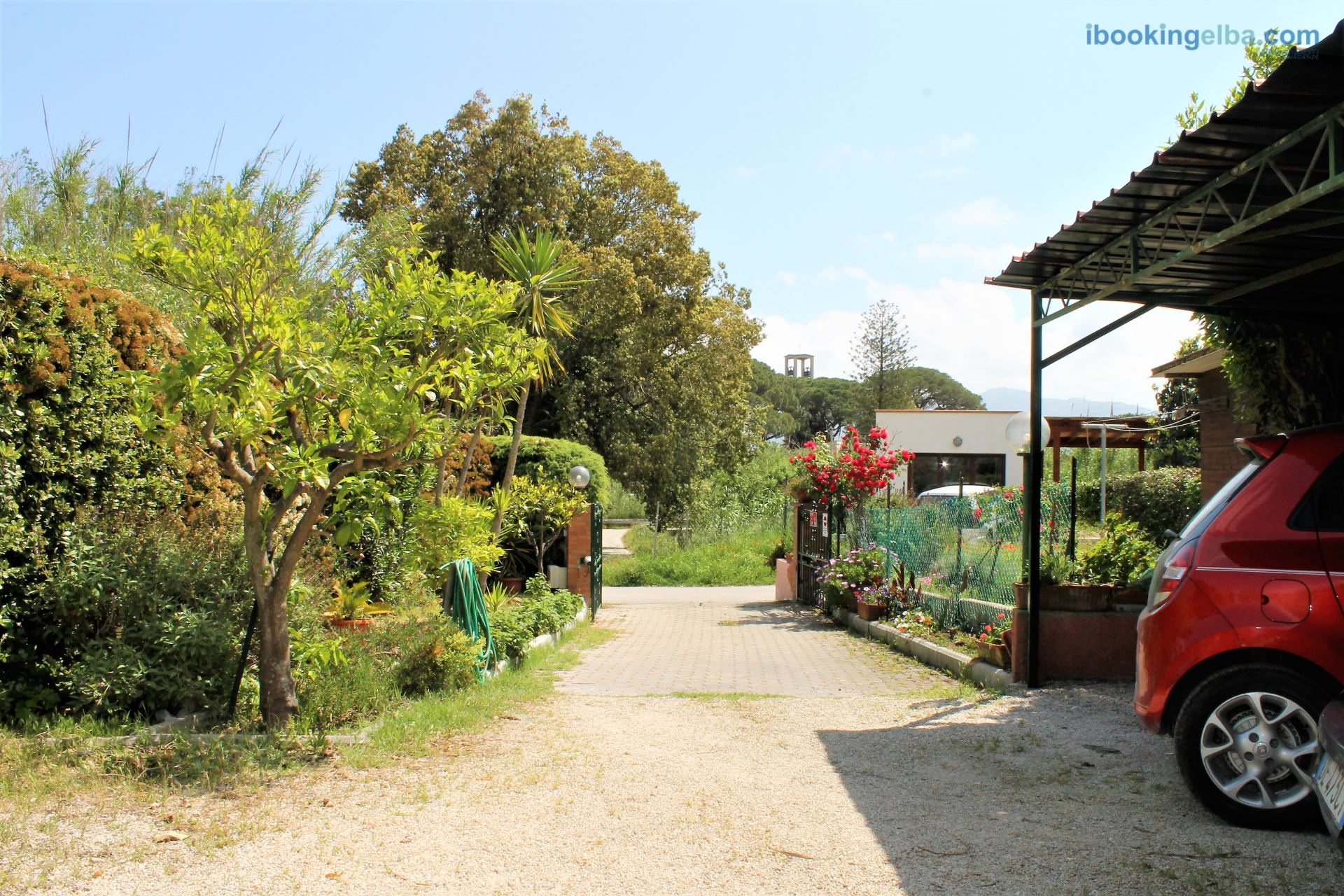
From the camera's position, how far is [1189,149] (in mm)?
5539

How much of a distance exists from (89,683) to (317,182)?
8.89 metres

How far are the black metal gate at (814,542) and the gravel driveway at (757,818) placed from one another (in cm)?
831

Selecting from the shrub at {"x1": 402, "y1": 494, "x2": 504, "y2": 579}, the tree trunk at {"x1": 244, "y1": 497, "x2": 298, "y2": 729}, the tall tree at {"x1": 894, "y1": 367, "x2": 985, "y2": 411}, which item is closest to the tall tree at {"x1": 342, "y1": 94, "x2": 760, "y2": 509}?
the shrub at {"x1": 402, "y1": 494, "x2": 504, "y2": 579}

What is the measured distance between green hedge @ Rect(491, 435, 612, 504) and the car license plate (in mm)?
12153

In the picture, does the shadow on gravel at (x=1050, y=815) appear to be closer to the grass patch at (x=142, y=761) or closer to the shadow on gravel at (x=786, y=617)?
the grass patch at (x=142, y=761)

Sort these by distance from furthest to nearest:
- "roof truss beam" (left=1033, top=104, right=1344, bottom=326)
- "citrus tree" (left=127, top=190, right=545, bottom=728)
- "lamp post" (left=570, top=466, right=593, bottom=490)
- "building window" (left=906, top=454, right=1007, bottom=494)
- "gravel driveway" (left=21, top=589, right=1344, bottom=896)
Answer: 1. "building window" (left=906, top=454, right=1007, bottom=494)
2. "lamp post" (left=570, top=466, right=593, bottom=490)
3. "citrus tree" (left=127, top=190, right=545, bottom=728)
4. "roof truss beam" (left=1033, top=104, right=1344, bottom=326)
5. "gravel driveway" (left=21, top=589, right=1344, bottom=896)

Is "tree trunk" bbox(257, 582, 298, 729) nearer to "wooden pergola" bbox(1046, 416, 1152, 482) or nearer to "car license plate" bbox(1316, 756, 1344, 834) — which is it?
"car license plate" bbox(1316, 756, 1344, 834)

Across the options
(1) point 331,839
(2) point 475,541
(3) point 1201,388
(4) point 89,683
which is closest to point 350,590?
(2) point 475,541

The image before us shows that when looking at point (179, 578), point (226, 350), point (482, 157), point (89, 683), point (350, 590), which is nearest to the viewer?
point (226, 350)

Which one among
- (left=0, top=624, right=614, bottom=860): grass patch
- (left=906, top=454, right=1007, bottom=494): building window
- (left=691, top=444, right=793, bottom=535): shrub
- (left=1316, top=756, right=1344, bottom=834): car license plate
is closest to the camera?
(left=1316, top=756, right=1344, bottom=834): car license plate

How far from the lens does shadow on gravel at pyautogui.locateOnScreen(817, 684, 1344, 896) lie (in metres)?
4.01

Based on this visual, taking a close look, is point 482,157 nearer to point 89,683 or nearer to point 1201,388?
point 1201,388

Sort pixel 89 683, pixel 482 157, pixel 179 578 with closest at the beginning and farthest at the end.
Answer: pixel 89 683, pixel 179 578, pixel 482 157

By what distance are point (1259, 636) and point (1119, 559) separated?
4.30 meters
